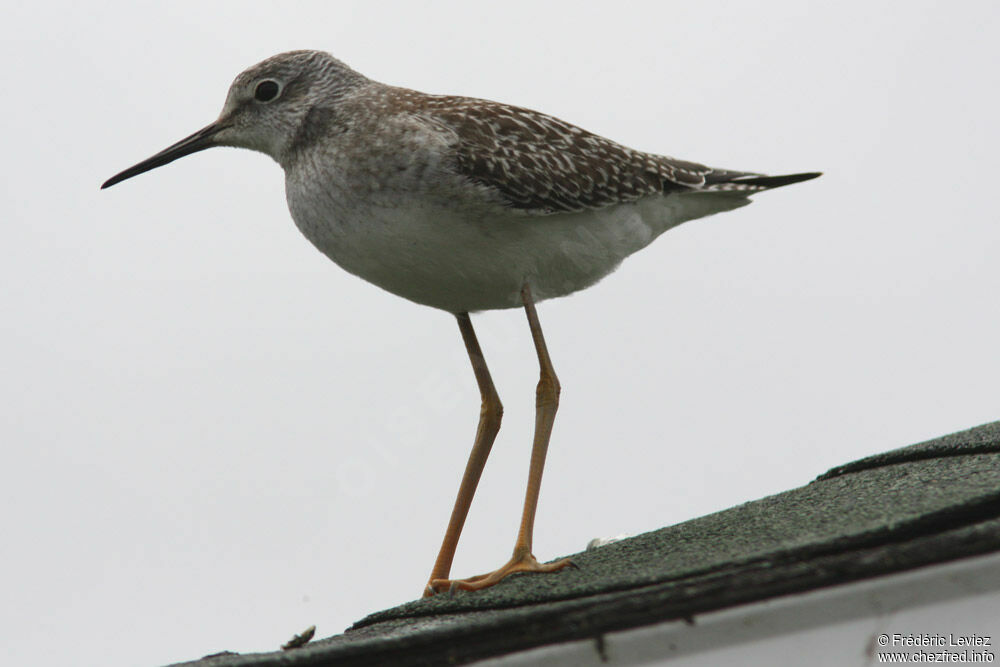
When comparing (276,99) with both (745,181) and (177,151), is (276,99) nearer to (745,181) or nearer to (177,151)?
(177,151)

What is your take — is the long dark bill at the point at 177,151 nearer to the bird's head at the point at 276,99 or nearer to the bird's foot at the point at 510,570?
the bird's head at the point at 276,99

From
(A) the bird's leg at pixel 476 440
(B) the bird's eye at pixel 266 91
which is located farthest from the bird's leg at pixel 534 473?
(B) the bird's eye at pixel 266 91

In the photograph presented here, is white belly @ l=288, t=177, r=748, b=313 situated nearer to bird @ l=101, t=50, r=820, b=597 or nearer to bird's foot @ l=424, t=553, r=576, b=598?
bird @ l=101, t=50, r=820, b=597

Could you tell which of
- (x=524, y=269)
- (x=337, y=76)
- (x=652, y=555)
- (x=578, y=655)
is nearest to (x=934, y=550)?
(x=578, y=655)

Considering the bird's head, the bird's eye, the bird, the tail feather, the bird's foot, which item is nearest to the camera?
the bird's foot

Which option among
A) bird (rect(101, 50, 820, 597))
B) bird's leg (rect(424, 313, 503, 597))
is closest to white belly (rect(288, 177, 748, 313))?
bird (rect(101, 50, 820, 597))

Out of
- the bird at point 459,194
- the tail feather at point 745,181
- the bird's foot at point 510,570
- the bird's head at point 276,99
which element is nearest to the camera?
the bird's foot at point 510,570
